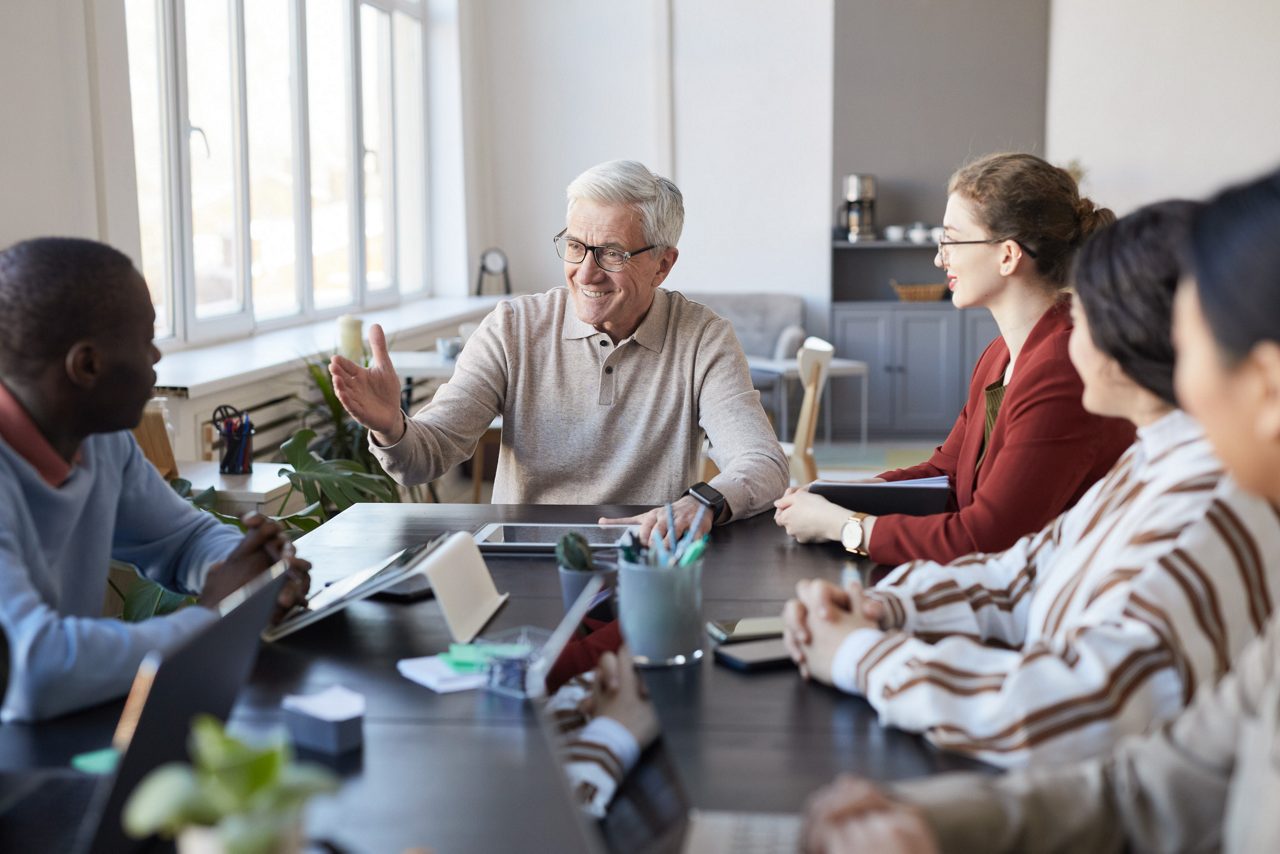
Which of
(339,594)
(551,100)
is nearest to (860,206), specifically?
(551,100)

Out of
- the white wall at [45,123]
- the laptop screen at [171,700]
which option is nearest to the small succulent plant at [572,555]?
the laptop screen at [171,700]

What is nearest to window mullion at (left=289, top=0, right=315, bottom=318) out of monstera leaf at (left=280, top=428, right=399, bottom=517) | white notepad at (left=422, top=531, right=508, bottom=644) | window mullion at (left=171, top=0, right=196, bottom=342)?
window mullion at (left=171, top=0, right=196, bottom=342)

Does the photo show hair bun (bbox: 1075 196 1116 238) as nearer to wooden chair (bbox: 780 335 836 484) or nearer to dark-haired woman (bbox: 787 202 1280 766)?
dark-haired woman (bbox: 787 202 1280 766)

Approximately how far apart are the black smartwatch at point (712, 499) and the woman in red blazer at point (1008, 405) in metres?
0.11

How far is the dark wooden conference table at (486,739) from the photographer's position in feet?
3.48

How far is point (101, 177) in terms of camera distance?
384cm

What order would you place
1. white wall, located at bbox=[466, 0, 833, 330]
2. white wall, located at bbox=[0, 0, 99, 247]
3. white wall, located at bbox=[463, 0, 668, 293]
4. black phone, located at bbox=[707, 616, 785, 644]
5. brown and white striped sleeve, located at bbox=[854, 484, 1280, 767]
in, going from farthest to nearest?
white wall, located at bbox=[463, 0, 668, 293]
white wall, located at bbox=[466, 0, 833, 330]
white wall, located at bbox=[0, 0, 99, 247]
black phone, located at bbox=[707, 616, 785, 644]
brown and white striped sleeve, located at bbox=[854, 484, 1280, 767]

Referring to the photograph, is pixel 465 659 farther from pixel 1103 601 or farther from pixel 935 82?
pixel 935 82

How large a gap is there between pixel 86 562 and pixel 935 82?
685 centimetres

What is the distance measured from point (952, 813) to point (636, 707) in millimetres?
421

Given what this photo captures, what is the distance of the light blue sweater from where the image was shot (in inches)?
49.4

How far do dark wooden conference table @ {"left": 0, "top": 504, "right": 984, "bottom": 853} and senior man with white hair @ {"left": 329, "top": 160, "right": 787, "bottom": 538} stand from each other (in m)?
0.92

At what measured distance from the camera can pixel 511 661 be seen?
137cm

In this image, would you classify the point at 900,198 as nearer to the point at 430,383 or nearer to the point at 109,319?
the point at 430,383
